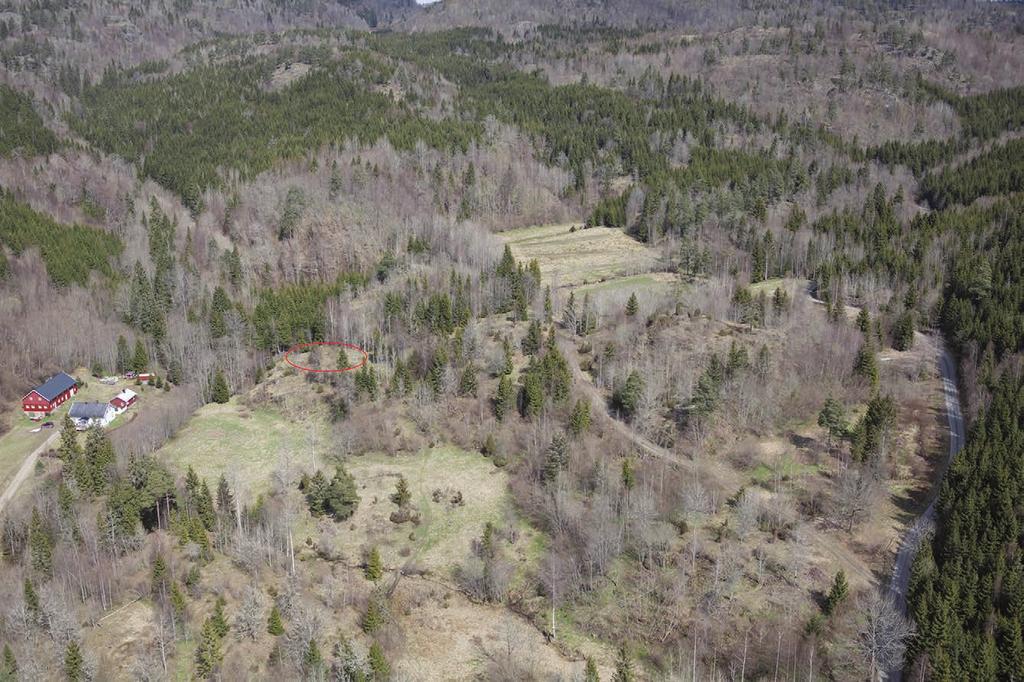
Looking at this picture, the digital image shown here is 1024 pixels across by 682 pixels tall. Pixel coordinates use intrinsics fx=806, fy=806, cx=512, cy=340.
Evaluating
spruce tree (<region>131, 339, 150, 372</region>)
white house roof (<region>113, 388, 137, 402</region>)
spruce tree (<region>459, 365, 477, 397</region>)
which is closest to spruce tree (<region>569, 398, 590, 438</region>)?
spruce tree (<region>459, 365, 477, 397</region>)

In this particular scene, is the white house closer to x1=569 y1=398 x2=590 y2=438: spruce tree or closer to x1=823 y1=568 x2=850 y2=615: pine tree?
x1=569 y1=398 x2=590 y2=438: spruce tree

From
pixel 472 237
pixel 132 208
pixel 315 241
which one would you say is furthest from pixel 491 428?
pixel 132 208

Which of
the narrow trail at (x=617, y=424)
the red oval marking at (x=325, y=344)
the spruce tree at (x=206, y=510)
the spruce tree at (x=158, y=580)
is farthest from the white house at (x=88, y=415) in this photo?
the narrow trail at (x=617, y=424)

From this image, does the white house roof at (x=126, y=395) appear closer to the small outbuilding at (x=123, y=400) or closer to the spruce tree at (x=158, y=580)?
the small outbuilding at (x=123, y=400)

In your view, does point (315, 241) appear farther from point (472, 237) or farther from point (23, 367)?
point (23, 367)

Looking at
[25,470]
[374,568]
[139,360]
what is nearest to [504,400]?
[374,568]

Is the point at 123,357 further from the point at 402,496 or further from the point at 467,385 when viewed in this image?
the point at 402,496
